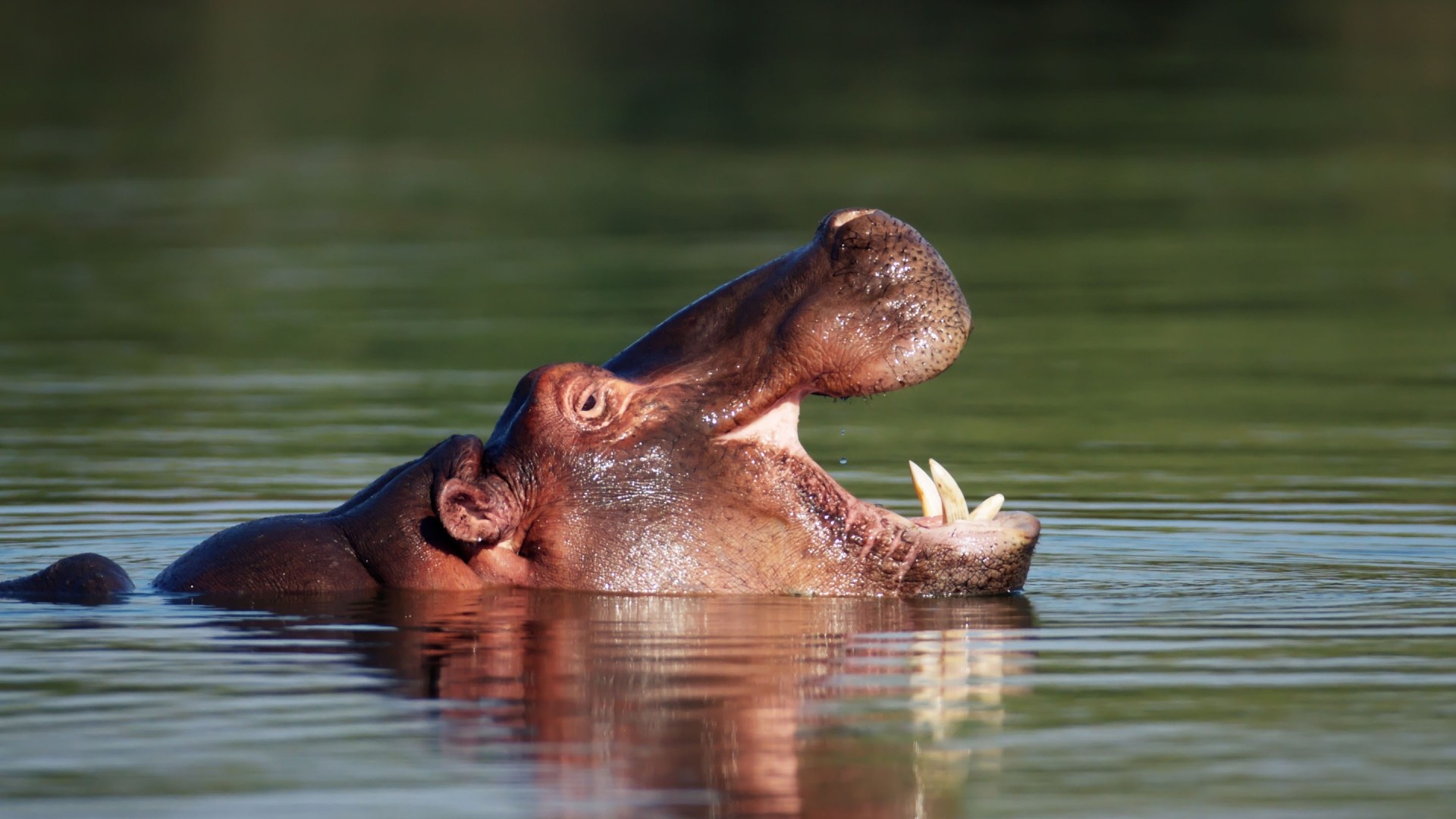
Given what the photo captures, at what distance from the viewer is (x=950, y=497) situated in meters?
8.90

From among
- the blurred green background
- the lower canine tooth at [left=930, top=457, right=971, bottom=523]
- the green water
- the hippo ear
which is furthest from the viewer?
the blurred green background

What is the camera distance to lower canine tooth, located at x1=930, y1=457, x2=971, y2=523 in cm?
880

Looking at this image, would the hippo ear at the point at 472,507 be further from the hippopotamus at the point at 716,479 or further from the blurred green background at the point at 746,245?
the blurred green background at the point at 746,245

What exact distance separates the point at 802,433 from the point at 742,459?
5.85 meters

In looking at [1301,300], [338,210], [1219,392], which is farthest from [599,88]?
[1219,392]

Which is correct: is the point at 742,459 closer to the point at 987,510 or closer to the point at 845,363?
the point at 845,363

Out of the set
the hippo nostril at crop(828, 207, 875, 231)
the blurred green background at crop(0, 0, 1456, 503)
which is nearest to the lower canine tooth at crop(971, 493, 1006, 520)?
the hippo nostril at crop(828, 207, 875, 231)

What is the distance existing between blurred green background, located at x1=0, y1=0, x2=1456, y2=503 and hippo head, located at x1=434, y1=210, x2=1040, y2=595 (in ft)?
10.1

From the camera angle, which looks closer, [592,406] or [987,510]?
[592,406]

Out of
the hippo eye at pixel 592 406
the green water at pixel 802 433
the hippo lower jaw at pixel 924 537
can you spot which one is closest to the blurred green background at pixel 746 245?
the green water at pixel 802 433

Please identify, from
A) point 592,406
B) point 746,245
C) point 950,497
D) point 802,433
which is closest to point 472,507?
point 592,406

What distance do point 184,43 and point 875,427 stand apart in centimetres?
5422

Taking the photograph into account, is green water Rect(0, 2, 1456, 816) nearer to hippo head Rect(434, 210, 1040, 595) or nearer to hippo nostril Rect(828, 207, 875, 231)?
hippo head Rect(434, 210, 1040, 595)

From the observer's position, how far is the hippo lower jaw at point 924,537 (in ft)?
28.9
